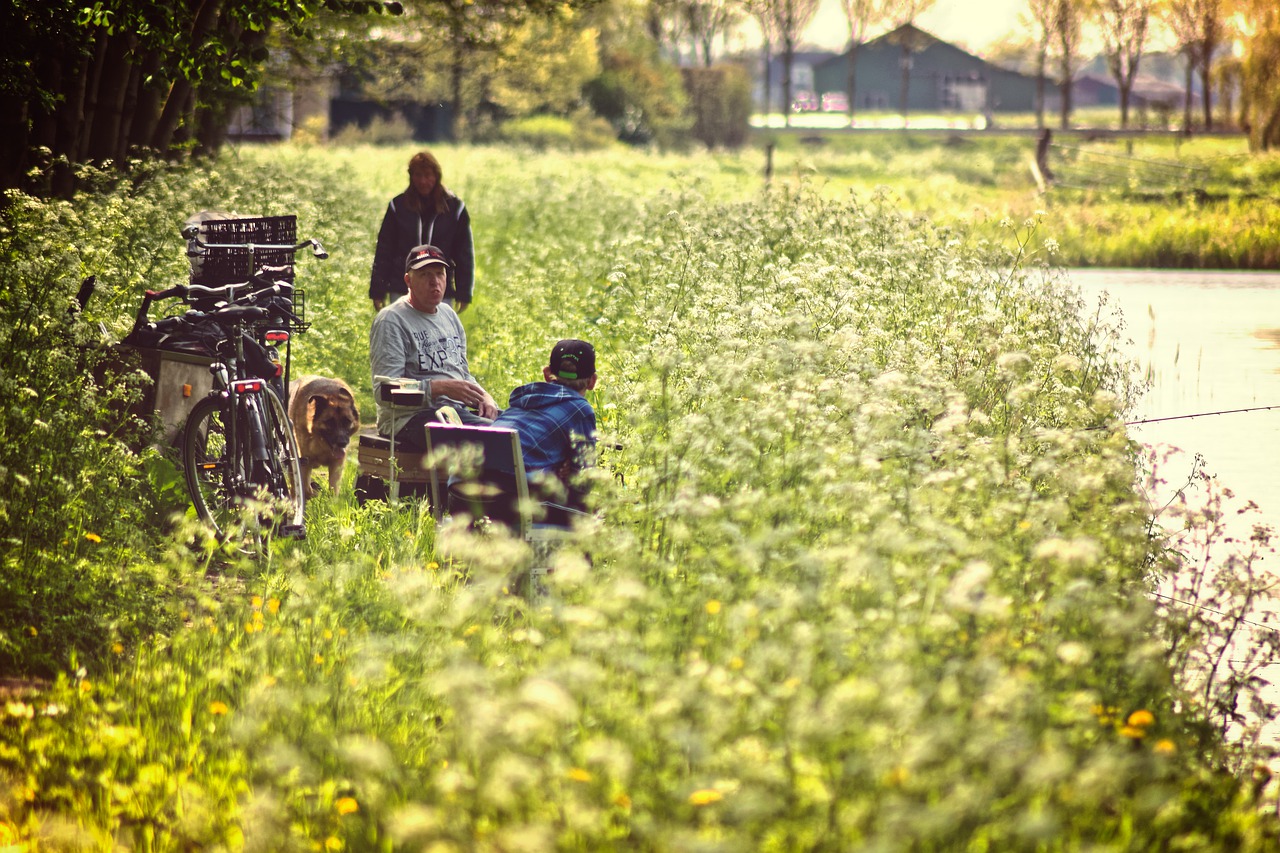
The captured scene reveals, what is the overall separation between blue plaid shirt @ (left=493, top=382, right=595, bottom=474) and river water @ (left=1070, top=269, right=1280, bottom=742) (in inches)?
95.8

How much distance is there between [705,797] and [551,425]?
2.91 m

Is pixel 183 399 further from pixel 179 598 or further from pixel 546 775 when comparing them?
pixel 546 775

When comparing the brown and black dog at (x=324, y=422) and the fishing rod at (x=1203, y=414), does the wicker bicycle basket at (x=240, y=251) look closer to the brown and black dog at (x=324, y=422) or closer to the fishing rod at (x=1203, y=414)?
the brown and black dog at (x=324, y=422)

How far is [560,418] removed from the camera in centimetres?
577

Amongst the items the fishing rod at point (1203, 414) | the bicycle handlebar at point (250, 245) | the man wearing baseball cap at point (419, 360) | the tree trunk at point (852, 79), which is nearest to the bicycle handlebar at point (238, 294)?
the bicycle handlebar at point (250, 245)

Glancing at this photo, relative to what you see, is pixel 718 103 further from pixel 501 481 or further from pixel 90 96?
pixel 501 481

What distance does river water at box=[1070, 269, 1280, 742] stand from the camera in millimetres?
7855

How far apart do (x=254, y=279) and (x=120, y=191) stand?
6282mm

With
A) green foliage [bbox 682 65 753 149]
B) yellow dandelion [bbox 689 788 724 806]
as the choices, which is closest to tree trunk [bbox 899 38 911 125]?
green foliage [bbox 682 65 753 149]

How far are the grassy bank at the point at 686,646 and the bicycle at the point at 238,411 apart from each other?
268 millimetres

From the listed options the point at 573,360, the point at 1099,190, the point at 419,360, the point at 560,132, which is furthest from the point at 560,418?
the point at 560,132

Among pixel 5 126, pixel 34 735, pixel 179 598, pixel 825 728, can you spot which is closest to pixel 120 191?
pixel 5 126

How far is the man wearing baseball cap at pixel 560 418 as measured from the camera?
5.71 meters

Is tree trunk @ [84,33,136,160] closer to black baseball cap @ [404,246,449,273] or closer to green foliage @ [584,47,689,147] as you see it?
black baseball cap @ [404,246,449,273]
